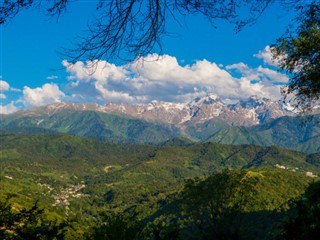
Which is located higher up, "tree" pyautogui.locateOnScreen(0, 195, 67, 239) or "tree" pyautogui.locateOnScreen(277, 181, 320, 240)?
"tree" pyautogui.locateOnScreen(0, 195, 67, 239)

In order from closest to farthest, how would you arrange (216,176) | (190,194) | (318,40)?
(318,40)
(190,194)
(216,176)

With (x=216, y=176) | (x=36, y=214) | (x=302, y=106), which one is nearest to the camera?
(x=36, y=214)

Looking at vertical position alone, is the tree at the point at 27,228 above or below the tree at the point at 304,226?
above

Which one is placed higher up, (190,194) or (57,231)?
(190,194)

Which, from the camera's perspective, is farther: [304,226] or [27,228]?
[304,226]

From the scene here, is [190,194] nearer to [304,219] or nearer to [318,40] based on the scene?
[304,219]

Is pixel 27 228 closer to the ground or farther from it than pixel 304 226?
farther from it

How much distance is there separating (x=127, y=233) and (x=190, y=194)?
1271 cm

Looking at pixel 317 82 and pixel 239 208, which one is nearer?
pixel 317 82

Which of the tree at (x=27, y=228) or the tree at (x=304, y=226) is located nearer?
the tree at (x=27, y=228)

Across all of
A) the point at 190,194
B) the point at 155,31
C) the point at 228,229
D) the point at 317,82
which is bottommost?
the point at 228,229

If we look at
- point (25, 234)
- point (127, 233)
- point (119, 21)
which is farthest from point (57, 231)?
point (119, 21)

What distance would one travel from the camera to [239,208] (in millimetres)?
19609

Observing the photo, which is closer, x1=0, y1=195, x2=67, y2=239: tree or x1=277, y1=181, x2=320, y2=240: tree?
x1=0, y1=195, x2=67, y2=239: tree
